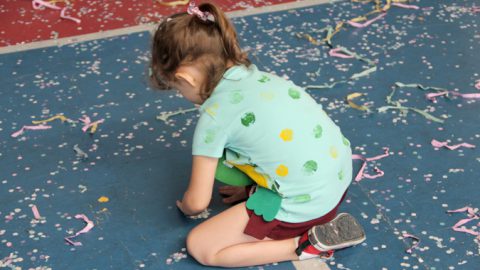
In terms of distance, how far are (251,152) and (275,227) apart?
0.22m

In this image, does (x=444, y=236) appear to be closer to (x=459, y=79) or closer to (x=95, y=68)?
(x=459, y=79)

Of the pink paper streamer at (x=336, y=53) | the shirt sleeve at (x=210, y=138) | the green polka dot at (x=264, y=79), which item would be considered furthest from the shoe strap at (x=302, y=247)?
the pink paper streamer at (x=336, y=53)

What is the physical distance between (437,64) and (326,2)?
800 millimetres

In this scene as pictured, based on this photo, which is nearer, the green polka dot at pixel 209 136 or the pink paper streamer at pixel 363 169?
the green polka dot at pixel 209 136

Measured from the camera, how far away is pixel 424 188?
2.29m

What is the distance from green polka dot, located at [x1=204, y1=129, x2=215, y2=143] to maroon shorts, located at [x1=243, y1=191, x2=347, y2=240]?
0.82 feet

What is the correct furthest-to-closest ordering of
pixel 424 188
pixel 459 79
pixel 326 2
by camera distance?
pixel 326 2
pixel 459 79
pixel 424 188

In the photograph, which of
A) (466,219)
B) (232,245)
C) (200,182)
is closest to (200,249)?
(232,245)

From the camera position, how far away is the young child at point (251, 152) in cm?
190

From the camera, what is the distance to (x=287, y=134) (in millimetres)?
1936

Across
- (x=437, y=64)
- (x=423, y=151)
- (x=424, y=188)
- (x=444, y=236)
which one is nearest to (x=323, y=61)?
(x=437, y=64)

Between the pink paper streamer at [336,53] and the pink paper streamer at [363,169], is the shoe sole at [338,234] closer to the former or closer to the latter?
the pink paper streamer at [363,169]

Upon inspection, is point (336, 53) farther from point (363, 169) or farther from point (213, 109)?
point (213, 109)

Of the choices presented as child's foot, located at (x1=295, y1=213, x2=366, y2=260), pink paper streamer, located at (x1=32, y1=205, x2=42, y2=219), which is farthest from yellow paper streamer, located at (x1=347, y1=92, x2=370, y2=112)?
pink paper streamer, located at (x1=32, y1=205, x2=42, y2=219)
